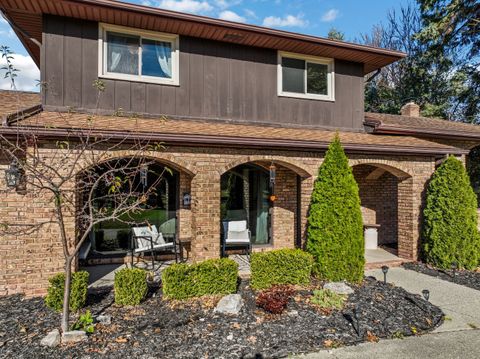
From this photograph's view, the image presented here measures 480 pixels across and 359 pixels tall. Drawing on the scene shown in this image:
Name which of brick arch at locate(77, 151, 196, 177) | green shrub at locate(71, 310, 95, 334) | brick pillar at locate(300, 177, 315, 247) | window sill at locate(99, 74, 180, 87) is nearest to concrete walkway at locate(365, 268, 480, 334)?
brick pillar at locate(300, 177, 315, 247)

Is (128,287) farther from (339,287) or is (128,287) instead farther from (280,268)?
(339,287)

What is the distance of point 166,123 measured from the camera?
24.1ft

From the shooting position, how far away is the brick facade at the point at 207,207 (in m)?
5.71

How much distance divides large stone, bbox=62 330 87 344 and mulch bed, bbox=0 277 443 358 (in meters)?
0.11

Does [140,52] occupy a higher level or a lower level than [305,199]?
higher

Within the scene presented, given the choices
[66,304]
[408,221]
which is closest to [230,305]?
[66,304]

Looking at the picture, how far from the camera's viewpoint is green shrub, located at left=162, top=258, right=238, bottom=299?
18.0ft

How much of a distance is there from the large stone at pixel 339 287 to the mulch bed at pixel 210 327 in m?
0.13

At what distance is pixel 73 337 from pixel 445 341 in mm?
4730

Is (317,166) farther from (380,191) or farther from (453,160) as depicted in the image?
(380,191)

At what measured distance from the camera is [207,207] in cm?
679

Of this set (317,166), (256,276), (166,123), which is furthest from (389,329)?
(166,123)

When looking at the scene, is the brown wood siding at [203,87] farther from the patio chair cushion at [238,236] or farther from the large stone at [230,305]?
the large stone at [230,305]

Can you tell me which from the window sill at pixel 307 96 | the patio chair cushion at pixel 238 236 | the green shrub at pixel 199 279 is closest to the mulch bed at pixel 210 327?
the green shrub at pixel 199 279
